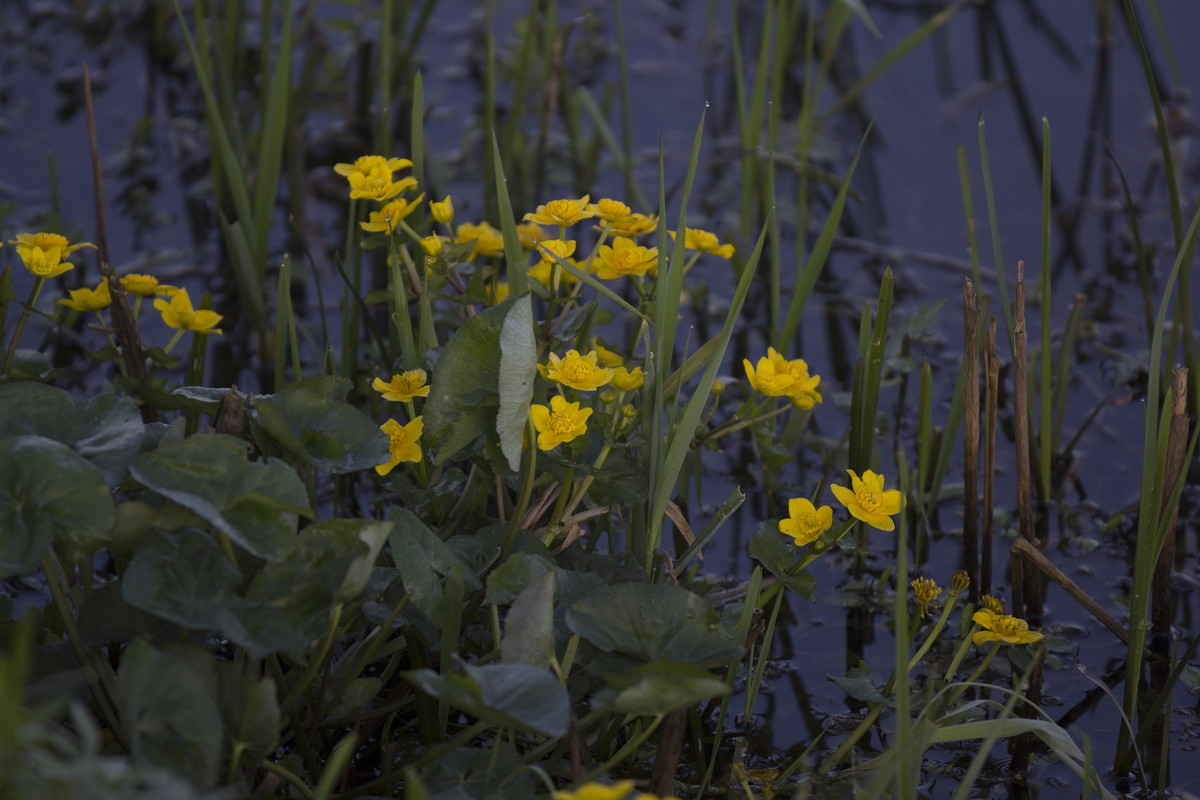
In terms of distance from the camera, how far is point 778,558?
Result: 51.7 inches

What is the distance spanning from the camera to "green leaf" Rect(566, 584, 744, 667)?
1133mm

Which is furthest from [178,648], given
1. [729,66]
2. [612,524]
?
[729,66]

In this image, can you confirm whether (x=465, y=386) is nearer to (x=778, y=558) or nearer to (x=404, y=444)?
(x=404, y=444)

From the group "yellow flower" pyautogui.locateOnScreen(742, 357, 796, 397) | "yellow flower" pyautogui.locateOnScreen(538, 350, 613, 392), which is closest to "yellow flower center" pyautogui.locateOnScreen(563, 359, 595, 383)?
"yellow flower" pyautogui.locateOnScreen(538, 350, 613, 392)

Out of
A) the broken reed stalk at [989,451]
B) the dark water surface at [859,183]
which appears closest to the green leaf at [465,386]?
the dark water surface at [859,183]

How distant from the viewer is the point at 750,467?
1899mm

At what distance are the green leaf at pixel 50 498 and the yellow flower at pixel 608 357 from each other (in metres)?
0.72

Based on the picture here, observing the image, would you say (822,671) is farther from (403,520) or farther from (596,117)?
(596,117)

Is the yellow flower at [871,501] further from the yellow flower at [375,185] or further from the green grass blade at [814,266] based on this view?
the yellow flower at [375,185]

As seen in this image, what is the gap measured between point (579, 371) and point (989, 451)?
33.4 inches

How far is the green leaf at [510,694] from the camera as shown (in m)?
0.94

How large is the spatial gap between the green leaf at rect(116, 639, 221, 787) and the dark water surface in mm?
904

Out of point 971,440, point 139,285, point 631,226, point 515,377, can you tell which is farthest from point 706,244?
point 139,285

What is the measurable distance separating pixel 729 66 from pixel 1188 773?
9.22ft
